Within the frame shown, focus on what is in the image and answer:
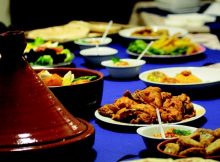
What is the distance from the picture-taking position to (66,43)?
3.73 meters

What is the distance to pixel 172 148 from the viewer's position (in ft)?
4.53

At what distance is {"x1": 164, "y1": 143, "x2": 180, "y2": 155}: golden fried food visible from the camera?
53.9 inches

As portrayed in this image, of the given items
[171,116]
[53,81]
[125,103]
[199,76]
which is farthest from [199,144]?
[199,76]

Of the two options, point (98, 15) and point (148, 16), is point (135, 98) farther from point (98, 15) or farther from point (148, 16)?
point (98, 15)

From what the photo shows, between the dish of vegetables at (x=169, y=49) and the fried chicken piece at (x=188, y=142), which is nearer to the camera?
the fried chicken piece at (x=188, y=142)

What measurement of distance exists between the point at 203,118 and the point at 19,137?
2.68 feet

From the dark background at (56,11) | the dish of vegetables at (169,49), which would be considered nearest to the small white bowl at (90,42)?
the dish of vegetables at (169,49)

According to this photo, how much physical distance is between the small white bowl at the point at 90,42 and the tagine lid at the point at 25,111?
6.78 ft

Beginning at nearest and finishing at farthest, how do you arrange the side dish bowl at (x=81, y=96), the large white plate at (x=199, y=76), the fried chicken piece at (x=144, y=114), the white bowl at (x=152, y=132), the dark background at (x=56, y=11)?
1. the white bowl at (x=152, y=132)
2. the fried chicken piece at (x=144, y=114)
3. the side dish bowl at (x=81, y=96)
4. the large white plate at (x=199, y=76)
5. the dark background at (x=56, y=11)

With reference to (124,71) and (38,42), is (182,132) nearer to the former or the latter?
(124,71)

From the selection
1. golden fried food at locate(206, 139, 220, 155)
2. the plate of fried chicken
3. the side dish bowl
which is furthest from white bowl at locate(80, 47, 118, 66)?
golden fried food at locate(206, 139, 220, 155)

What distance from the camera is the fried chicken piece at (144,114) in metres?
1.76

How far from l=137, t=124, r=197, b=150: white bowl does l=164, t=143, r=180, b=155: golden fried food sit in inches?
3.8

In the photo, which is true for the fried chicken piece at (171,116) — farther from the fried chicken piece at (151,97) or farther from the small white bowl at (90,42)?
the small white bowl at (90,42)
